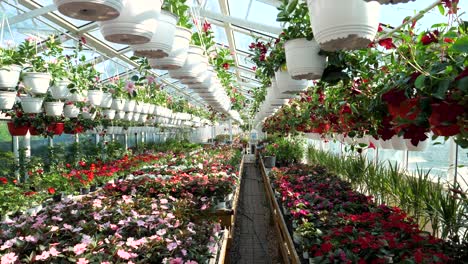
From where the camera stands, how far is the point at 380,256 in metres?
1.86

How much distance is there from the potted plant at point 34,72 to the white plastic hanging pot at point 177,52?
152 cm

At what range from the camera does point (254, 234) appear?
5.35m

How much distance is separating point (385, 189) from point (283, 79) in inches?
77.6

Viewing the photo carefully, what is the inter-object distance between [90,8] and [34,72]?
7.65ft

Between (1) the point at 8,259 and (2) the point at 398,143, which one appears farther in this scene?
(2) the point at 398,143

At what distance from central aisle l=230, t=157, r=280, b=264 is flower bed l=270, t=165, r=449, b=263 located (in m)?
0.91

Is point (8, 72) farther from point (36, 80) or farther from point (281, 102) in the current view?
point (281, 102)

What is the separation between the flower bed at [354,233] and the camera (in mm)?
1977

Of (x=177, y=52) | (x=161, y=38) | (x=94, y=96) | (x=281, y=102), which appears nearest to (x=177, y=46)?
(x=177, y=52)

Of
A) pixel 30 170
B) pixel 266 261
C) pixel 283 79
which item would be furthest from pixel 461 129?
pixel 30 170

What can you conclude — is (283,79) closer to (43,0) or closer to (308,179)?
(308,179)

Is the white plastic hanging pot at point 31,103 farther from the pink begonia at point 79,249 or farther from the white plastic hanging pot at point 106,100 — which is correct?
the pink begonia at point 79,249

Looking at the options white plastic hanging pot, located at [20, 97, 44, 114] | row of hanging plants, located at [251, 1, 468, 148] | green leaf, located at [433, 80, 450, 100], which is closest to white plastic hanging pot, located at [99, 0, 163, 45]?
row of hanging plants, located at [251, 1, 468, 148]

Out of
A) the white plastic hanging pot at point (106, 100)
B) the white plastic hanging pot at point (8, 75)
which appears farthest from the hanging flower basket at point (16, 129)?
the white plastic hanging pot at point (8, 75)
